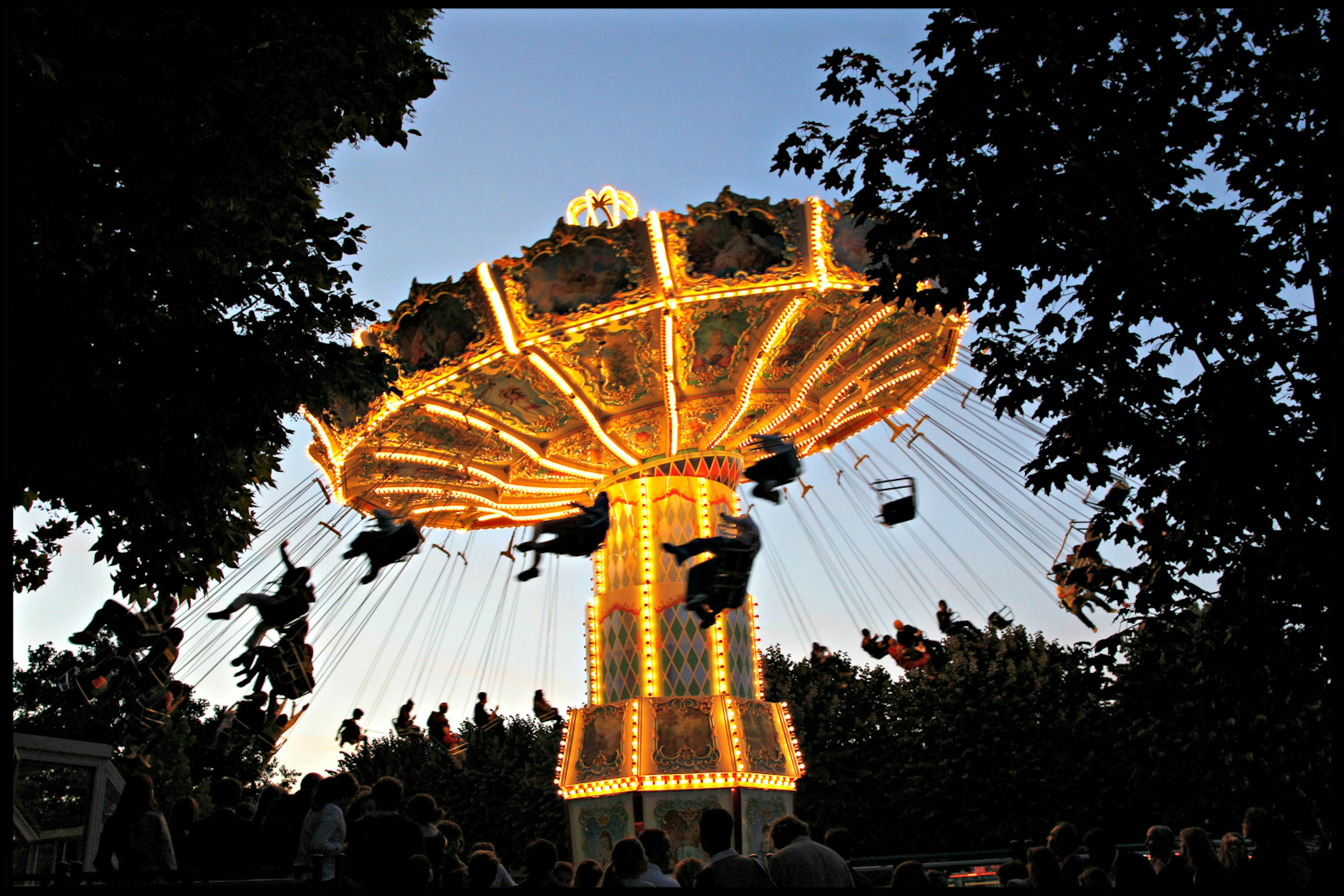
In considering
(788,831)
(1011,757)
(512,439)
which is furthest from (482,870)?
(1011,757)

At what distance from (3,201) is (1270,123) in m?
7.30

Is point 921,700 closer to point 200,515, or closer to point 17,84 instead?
point 200,515

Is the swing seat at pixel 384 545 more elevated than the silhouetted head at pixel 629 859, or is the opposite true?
the swing seat at pixel 384 545

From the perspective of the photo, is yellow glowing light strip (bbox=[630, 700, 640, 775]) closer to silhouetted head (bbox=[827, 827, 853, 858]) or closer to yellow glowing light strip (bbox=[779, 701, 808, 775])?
yellow glowing light strip (bbox=[779, 701, 808, 775])

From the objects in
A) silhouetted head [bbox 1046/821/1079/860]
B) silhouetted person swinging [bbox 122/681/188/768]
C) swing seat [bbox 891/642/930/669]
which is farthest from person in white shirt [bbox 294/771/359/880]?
swing seat [bbox 891/642/930/669]

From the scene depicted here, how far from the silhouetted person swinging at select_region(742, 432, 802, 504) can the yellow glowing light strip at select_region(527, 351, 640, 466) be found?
109 inches

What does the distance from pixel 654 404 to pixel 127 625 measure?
23.6 feet

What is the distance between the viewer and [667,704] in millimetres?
13781

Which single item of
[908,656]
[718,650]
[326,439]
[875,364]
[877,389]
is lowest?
[718,650]

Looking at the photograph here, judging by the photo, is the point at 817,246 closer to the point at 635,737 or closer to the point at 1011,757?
the point at 635,737

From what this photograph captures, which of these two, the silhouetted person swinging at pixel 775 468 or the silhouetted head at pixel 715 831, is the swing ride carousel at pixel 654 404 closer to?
the silhouetted person swinging at pixel 775 468

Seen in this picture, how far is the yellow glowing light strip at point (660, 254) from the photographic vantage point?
44.8ft

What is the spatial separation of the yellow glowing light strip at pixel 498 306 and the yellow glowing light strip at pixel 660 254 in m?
2.02

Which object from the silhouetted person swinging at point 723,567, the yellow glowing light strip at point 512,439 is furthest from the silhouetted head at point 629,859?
the yellow glowing light strip at point 512,439
